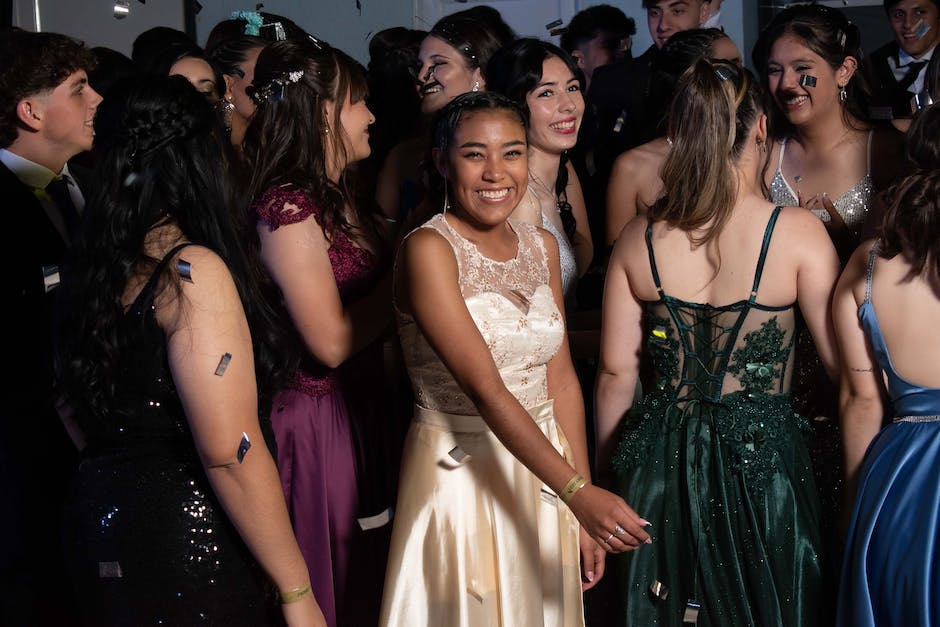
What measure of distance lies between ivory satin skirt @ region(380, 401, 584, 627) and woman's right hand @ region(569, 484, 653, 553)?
32 cm

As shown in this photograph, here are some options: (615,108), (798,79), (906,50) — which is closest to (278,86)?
(798,79)

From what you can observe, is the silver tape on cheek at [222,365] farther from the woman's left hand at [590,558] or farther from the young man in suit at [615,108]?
the young man in suit at [615,108]

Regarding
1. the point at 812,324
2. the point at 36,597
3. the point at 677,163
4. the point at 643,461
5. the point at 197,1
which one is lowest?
the point at 36,597

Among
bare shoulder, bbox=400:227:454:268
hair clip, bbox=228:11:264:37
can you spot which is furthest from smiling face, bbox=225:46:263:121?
bare shoulder, bbox=400:227:454:268

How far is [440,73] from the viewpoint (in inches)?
134

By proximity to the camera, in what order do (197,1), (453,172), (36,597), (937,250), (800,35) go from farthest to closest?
(197,1)
(800,35)
(36,597)
(453,172)
(937,250)

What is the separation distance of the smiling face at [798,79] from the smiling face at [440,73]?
1.02 metres

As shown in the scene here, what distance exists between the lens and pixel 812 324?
2.29 meters

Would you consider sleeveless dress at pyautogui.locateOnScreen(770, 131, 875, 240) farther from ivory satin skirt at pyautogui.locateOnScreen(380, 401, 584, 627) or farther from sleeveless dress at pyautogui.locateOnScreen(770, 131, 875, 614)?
ivory satin skirt at pyautogui.locateOnScreen(380, 401, 584, 627)

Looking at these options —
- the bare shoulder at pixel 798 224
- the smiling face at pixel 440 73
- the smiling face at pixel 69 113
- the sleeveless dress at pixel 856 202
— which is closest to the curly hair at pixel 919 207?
the bare shoulder at pixel 798 224

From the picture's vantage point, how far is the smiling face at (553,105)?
10.4ft

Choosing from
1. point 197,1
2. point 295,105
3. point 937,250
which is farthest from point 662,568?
point 197,1

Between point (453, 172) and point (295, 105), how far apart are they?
60 centimetres

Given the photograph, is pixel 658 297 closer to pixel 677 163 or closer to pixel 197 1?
pixel 677 163
